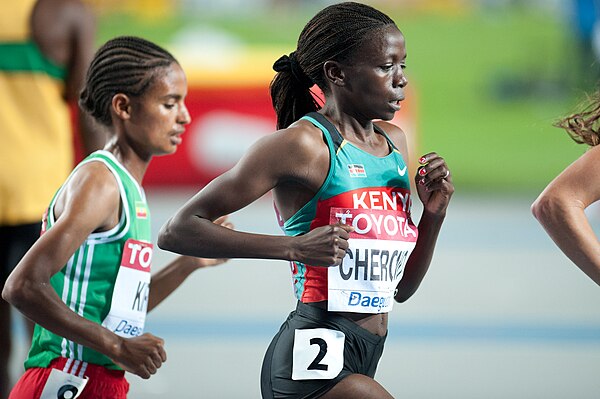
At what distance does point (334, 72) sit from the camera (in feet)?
9.32

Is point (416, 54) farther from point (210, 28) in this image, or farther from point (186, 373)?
point (186, 373)

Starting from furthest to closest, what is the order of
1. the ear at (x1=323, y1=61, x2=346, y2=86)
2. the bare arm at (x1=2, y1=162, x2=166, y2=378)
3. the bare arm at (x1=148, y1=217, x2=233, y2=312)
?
the bare arm at (x1=148, y1=217, x2=233, y2=312) → the ear at (x1=323, y1=61, x2=346, y2=86) → the bare arm at (x1=2, y1=162, x2=166, y2=378)

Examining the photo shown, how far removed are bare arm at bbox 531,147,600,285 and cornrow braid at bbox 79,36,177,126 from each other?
127cm

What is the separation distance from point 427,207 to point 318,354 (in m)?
0.57

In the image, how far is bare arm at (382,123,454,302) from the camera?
289 cm

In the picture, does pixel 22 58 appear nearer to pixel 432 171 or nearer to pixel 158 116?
pixel 158 116

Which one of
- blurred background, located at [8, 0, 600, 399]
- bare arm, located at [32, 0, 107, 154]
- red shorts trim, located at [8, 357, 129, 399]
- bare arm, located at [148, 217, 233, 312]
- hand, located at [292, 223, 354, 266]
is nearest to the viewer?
hand, located at [292, 223, 354, 266]

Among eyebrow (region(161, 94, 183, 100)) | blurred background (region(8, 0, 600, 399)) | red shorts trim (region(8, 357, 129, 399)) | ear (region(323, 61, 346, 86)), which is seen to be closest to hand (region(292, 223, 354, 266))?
ear (region(323, 61, 346, 86))

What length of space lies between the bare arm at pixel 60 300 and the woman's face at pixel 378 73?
2.65ft

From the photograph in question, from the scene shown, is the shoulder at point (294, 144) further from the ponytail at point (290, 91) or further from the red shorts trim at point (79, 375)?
the red shorts trim at point (79, 375)

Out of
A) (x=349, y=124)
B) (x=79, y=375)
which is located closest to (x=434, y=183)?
(x=349, y=124)

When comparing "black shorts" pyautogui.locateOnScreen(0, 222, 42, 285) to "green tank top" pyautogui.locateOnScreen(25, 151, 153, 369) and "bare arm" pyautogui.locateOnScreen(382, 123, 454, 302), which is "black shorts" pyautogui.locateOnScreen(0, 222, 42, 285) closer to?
"green tank top" pyautogui.locateOnScreen(25, 151, 153, 369)

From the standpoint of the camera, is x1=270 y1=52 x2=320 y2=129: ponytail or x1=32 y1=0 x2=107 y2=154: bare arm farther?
x1=32 y1=0 x2=107 y2=154: bare arm

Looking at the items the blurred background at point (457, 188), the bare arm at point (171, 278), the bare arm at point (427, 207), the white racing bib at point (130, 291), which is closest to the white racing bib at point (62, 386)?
the white racing bib at point (130, 291)
